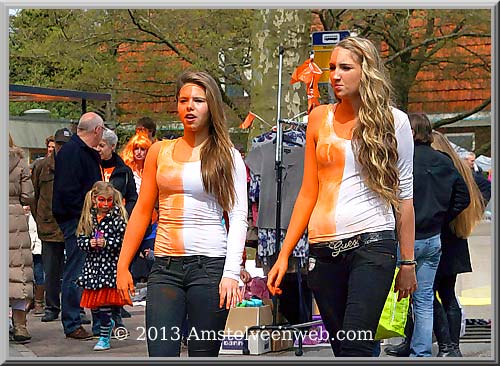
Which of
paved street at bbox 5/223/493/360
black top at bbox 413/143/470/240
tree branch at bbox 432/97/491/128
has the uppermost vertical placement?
tree branch at bbox 432/97/491/128

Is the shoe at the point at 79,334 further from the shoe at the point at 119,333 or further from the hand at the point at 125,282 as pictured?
the hand at the point at 125,282

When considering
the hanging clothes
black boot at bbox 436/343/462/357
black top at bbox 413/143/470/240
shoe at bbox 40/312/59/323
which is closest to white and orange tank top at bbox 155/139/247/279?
black top at bbox 413/143/470/240

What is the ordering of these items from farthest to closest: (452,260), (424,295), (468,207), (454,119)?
(454,119) < (452,260) < (468,207) < (424,295)

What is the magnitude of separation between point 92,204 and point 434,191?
9.60ft

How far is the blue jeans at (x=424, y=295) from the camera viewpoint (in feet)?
26.5

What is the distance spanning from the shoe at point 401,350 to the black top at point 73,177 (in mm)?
2961

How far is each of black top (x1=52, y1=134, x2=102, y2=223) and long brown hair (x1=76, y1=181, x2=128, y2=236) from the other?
0.85 ft

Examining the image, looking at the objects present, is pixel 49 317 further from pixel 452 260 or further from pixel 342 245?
pixel 342 245

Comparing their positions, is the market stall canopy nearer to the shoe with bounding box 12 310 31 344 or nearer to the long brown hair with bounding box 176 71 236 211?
the shoe with bounding box 12 310 31 344

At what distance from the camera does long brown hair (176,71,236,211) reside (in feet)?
16.8

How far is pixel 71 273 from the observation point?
9453 mm

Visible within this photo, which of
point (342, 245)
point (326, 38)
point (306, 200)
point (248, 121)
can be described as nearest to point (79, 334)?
point (248, 121)

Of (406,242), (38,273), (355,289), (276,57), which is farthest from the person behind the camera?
(276,57)

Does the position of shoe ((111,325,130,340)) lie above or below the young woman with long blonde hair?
below
